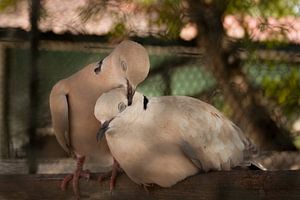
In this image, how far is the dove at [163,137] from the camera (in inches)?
52.3

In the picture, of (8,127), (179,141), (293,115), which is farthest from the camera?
(293,115)

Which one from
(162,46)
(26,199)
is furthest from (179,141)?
(162,46)

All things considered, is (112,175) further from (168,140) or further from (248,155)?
(248,155)

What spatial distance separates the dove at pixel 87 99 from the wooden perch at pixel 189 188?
0.12 feet

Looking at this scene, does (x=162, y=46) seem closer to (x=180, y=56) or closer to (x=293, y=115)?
(x=180, y=56)

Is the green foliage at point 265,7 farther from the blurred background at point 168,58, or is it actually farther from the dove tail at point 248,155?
the dove tail at point 248,155

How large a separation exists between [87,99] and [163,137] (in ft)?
0.88

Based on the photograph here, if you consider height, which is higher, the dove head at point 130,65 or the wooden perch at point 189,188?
the dove head at point 130,65

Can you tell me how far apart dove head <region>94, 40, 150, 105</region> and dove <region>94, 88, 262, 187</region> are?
35mm

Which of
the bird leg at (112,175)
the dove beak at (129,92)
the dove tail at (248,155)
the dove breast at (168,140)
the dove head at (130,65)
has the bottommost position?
the bird leg at (112,175)

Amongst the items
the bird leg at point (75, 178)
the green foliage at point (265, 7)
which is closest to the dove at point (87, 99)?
the bird leg at point (75, 178)

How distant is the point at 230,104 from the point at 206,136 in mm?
734

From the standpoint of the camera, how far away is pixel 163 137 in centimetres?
141

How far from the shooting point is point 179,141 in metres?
1.42
